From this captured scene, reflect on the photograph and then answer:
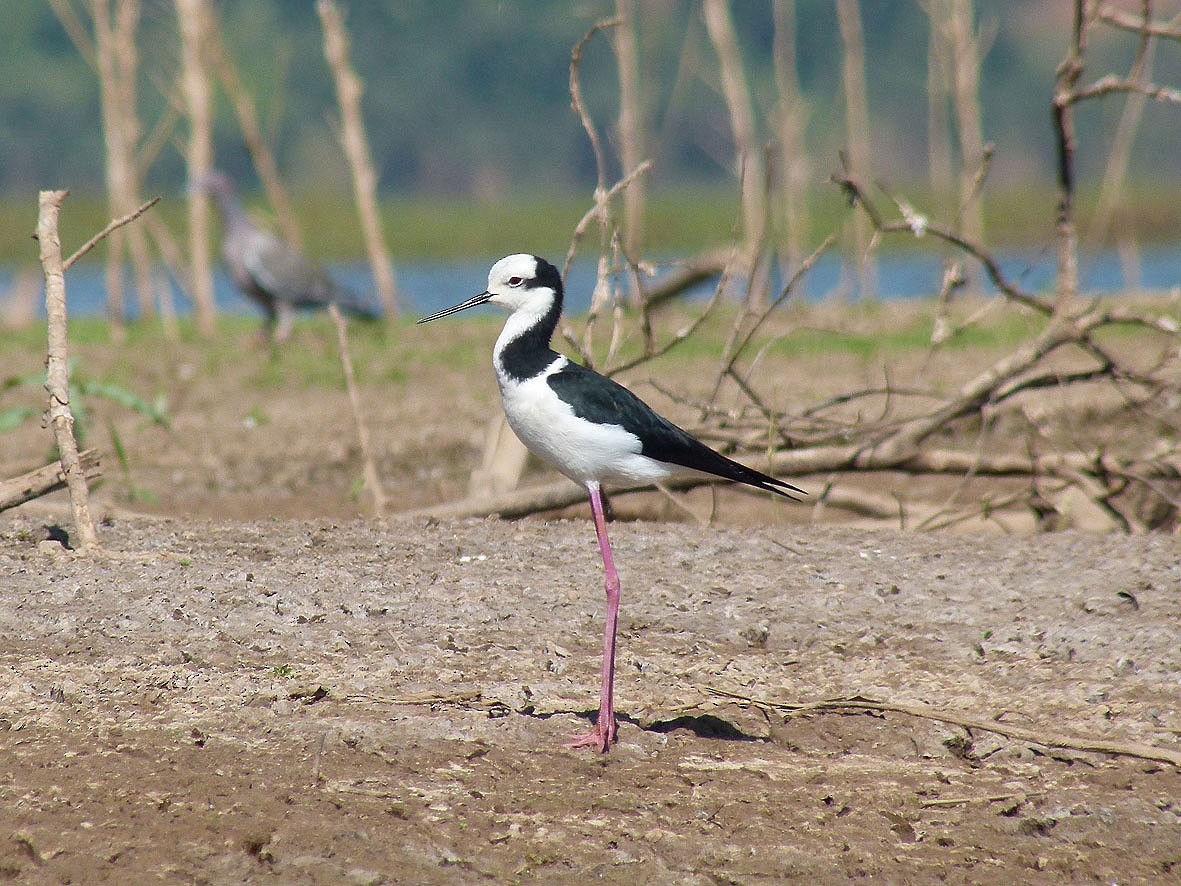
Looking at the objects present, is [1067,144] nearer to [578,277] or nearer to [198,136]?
[198,136]

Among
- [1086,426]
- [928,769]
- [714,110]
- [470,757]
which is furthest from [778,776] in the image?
[714,110]

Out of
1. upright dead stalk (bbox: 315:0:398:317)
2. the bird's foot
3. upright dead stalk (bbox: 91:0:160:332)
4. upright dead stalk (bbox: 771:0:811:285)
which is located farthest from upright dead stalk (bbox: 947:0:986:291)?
the bird's foot

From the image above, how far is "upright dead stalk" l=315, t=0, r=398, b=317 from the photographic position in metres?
10.5

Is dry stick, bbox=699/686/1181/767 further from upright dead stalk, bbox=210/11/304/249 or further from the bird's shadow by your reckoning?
upright dead stalk, bbox=210/11/304/249

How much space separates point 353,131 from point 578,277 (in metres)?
20.1

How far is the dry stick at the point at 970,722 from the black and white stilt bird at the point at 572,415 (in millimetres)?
435

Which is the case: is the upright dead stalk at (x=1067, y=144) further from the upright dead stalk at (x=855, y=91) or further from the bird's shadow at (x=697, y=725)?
the upright dead stalk at (x=855, y=91)

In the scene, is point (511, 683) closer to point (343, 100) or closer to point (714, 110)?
point (343, 100)

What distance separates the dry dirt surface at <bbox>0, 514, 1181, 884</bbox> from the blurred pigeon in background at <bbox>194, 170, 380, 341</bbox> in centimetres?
625

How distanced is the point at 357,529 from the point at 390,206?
59.0 m

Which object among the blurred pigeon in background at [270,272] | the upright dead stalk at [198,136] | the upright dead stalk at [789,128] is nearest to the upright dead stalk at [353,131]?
the blurred pigeon in background at [270,272]

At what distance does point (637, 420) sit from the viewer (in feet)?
12.9

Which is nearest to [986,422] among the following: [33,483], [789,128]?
[33,483]

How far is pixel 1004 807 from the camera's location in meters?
3.42
